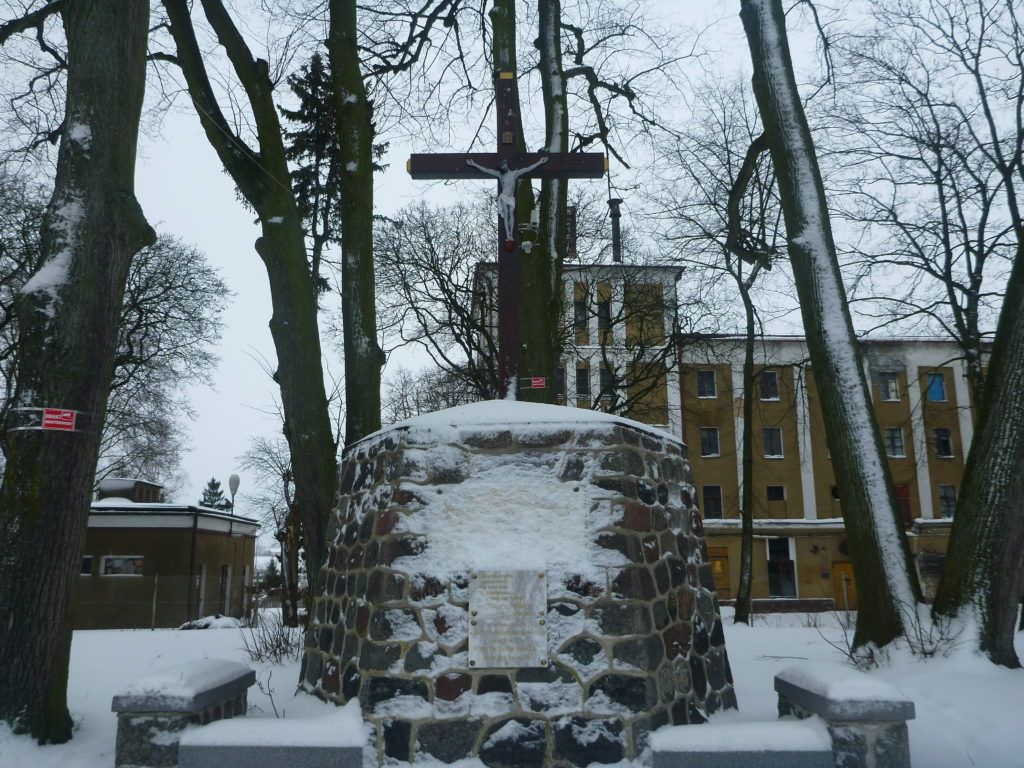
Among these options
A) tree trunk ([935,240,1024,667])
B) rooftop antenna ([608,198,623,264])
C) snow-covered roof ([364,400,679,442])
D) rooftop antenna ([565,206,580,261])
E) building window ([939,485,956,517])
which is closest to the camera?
snow-covered roof ([364,400,679,442])

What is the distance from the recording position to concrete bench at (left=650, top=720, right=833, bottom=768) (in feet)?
15.8

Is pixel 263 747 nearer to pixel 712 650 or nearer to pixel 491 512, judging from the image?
pixel 491 512

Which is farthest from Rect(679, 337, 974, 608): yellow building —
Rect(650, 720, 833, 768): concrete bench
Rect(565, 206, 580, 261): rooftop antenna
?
Rect(650, 720, 833, 768): concrete bench

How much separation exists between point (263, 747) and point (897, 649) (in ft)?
18.0

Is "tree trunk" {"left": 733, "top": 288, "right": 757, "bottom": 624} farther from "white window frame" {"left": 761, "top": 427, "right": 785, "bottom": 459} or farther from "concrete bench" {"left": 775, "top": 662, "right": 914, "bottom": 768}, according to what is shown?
"white window frame" {"left": 761, "top": 427, "right": 785, "bottom": 459}

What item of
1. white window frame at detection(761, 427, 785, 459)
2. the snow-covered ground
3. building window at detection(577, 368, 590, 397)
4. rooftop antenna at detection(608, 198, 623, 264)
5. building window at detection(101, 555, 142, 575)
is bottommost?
the snow-covered ground

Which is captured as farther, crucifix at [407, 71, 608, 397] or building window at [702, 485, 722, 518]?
building window at [702, 485, 722, 518]

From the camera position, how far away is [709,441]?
1426 inches

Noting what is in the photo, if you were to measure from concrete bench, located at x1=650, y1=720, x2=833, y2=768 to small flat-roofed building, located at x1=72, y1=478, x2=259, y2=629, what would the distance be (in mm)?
19501

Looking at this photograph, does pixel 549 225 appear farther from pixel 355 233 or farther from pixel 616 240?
pixel 616 240

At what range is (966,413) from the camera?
37625 mm

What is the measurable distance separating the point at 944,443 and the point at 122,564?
32.8 meters

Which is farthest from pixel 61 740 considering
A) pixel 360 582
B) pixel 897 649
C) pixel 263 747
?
pixel 897 649

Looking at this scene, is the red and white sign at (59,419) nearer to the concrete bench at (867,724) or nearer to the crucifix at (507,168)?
the crucifix at (507,168)
